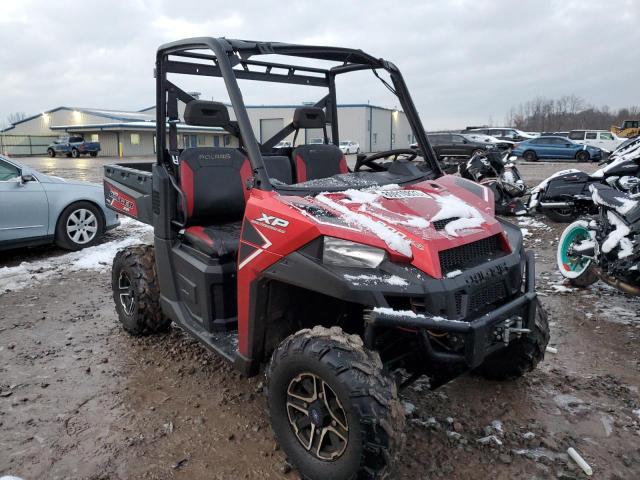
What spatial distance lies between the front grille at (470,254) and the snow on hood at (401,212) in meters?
0.08

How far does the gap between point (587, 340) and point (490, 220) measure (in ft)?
6.59

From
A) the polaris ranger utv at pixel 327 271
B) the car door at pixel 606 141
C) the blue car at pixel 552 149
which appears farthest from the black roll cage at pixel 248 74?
the car door at pixel 606 141

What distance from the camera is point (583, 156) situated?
2344cm

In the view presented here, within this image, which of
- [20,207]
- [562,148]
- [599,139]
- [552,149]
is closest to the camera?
[20,207]

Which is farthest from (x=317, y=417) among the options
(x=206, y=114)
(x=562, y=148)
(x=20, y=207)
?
(x=562, y=148)

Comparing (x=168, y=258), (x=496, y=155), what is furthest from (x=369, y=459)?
(x=496, y=155)

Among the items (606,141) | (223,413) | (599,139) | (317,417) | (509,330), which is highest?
(599,139)

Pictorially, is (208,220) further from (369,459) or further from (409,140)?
(369,459)

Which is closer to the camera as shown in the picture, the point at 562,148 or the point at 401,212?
the point at 401,212

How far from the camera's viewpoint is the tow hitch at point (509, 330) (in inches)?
93.5

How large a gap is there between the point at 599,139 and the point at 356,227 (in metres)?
28.0

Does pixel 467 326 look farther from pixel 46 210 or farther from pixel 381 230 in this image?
pixel 46 210

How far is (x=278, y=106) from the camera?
3836mm

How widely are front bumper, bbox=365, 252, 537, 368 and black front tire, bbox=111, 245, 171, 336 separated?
2.21m
